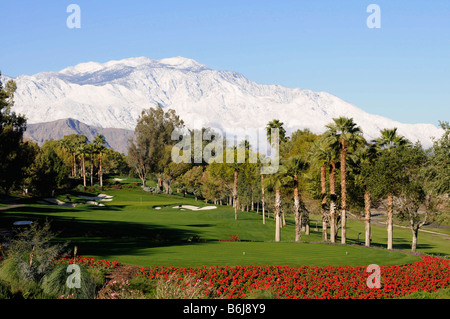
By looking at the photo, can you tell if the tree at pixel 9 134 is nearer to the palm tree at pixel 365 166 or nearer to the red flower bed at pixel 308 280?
the red flower bed at pixel 308 280

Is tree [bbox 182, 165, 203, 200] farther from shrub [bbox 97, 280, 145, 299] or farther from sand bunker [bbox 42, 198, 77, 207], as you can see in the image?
shrub [bbox 97, 280, 145, 299]

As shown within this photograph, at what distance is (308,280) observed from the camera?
2086cm

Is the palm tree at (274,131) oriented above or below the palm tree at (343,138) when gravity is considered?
above

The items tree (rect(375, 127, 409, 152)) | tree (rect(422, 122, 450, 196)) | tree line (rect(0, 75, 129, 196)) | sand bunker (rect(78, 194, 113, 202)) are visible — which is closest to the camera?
tree (rect(422, 122, 450, 196))

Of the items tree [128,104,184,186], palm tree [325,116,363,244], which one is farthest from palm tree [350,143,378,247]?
tree [128,104,184,186]

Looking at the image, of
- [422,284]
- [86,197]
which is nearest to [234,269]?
[422,284]

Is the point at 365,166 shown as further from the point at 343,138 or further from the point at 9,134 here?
the point at 9,134

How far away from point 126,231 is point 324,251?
20.4m

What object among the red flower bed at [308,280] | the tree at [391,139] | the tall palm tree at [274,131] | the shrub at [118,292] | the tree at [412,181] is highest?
the tall palm tree at [274,131]

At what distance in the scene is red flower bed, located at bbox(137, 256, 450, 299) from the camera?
1950 centimetres

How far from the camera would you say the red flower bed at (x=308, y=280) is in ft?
64.0

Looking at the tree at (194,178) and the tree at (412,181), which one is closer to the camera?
the tree at (412,181)

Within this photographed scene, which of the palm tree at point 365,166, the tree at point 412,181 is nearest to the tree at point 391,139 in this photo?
the tree at point 412,181

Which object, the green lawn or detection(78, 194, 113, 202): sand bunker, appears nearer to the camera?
the green lawn
